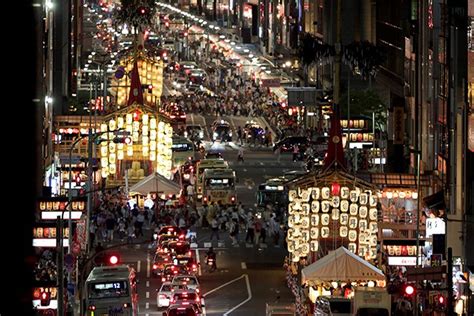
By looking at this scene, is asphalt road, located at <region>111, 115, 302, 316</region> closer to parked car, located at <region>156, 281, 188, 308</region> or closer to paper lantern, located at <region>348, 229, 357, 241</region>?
parked car, located at <region>156, 281, 188, 308</region>

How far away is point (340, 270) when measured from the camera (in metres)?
43.6

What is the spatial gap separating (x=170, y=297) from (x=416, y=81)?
33.1m

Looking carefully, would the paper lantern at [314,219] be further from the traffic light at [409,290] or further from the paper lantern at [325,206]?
the traffic light at [409,290]

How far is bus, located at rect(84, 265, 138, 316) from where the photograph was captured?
39031 millimetres

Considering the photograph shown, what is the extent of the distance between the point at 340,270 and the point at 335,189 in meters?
9.98

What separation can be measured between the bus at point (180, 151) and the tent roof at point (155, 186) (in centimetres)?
1490

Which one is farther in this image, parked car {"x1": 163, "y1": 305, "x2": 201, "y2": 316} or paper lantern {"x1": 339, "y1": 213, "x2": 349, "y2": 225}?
paper lantern {"x1": 339, "y1": 213, "x2": 349, "y2": 225}

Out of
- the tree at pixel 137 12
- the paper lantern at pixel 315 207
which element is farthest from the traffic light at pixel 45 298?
the tree at pixel 137 12

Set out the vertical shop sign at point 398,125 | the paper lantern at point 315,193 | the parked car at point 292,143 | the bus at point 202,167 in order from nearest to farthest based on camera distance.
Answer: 1. the paper lantern at point 315,193
2. the vertical shop sign at point 398,125
3. the bus at point 202,167
4. the parked car at point 292,143

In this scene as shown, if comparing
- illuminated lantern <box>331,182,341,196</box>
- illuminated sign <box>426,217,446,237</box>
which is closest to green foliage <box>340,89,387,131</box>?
illuminated lantern <box>331,182,341,196</box>

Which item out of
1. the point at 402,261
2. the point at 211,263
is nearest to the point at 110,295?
the point at 402,261

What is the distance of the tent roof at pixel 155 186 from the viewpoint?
72.6m

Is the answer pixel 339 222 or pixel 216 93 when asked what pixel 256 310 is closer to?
pixel 339 222

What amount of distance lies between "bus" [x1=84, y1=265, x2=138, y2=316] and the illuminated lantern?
14056mm
